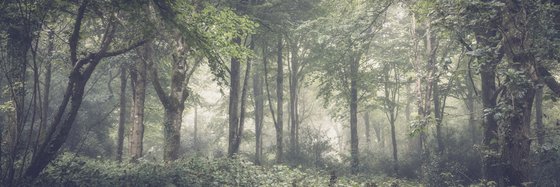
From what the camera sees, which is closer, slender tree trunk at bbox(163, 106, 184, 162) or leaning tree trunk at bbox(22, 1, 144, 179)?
leaning tree trunk at bbox(22, 1, 144, 179)

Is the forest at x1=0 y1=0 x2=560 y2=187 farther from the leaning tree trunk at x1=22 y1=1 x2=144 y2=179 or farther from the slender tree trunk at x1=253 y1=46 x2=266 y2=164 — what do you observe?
the slender tree trunk at x1=253 y1=46 x2=266 y2=164

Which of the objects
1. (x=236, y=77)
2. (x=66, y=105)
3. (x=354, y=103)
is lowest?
(x=66, y=105)

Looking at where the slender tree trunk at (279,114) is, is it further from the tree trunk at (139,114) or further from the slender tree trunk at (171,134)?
the slender tree trunk at (171,134)

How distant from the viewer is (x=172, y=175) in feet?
30.0

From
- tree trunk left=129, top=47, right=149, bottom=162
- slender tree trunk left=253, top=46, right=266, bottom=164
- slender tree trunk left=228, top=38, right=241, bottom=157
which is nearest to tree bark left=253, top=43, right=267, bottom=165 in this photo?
slender tree trunk left=253, top=46, right=266, bottom=164

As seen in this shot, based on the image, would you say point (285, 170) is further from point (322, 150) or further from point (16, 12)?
point (322, 150)

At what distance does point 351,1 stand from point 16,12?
11196 mm

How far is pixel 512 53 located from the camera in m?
7.52

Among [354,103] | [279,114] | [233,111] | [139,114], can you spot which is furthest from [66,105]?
[354,103]

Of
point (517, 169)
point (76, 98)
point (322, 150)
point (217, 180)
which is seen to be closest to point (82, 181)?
point (76, 98)

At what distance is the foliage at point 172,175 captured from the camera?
338 inches

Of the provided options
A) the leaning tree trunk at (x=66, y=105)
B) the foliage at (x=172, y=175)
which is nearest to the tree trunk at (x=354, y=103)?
the foliage at (x=172, y=175)

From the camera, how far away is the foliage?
859cm

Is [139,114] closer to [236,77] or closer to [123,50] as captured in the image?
[123,50]
